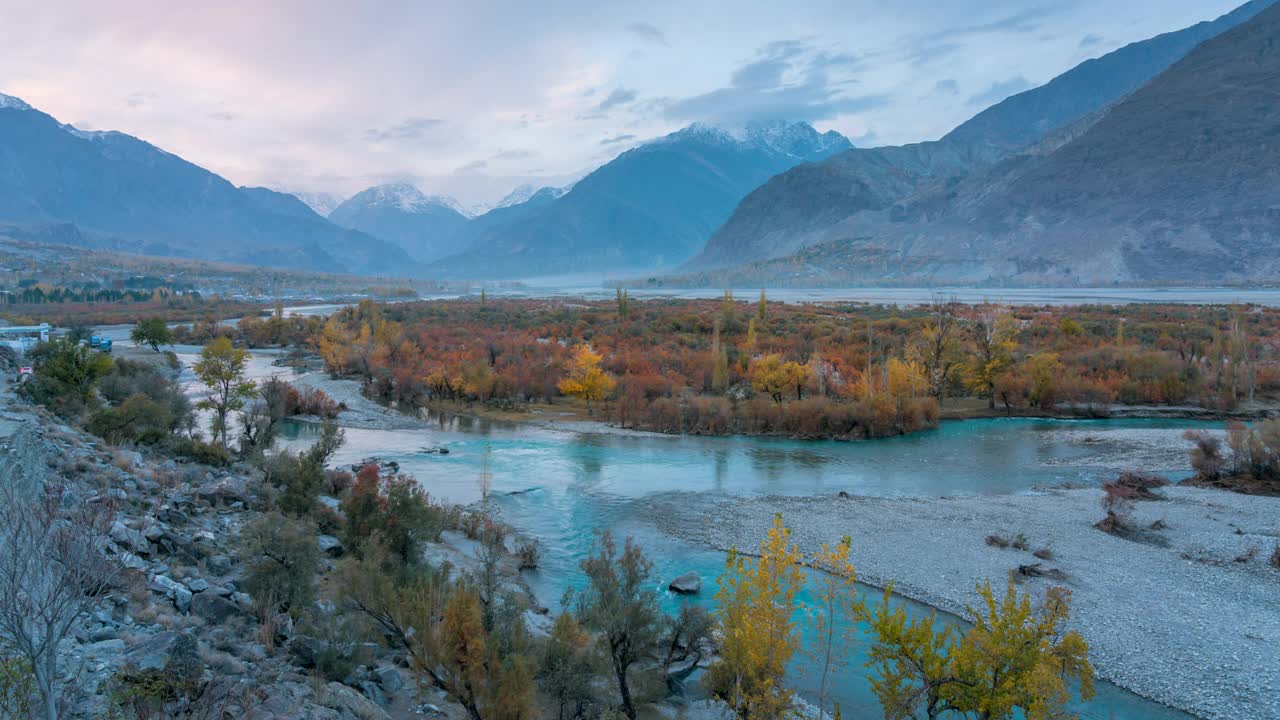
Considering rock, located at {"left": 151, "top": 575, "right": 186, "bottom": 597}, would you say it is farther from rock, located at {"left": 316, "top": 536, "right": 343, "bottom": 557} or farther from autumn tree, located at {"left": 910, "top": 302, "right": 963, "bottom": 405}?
autumn tree, located at {"left": 910, "top": 302, "right": 963, "bottom": 405}

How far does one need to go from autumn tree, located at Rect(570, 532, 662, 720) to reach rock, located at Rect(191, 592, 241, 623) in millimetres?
5509

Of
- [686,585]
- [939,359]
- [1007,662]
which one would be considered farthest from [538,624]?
[939,359]

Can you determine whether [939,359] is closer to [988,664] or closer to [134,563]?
[988,664]

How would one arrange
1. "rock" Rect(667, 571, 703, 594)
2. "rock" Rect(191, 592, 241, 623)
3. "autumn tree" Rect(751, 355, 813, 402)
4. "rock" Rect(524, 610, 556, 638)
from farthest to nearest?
"autumn tree" Rect(751, 355, 813, 402)
"rock" Rect(667, 571, 703, 594)
"rock" Rect(524, 610, 556, 638)
"rock" Rect(191, 592, 241, 623)

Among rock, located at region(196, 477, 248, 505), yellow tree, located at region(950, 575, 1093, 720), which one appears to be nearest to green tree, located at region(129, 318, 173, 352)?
rock, located at region(196, 477, 248, 505)

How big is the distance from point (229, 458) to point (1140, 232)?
168 meters

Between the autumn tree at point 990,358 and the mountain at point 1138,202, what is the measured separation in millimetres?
117453

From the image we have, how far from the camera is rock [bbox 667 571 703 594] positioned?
1591 cm

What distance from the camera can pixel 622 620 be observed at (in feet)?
36.9

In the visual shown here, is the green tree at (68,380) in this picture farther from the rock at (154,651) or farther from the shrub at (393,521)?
the rock at (154,651)

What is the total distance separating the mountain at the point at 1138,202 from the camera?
135m

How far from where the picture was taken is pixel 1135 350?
43.0 meters

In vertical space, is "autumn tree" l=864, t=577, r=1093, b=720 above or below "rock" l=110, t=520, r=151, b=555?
below

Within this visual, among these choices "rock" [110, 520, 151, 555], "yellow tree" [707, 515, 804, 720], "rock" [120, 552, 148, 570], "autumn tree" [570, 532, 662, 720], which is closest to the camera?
"yellow tree" [707, 515, 804, 720]
